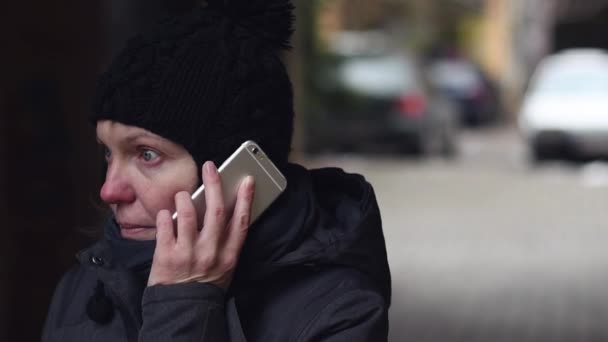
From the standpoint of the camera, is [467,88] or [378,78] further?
[467,88]

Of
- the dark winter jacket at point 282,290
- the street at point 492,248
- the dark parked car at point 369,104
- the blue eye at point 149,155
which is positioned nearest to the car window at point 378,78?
the dark parked car at point 369,104

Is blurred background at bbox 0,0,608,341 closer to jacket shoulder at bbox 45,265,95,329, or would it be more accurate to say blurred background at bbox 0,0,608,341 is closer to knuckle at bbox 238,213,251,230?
jacket shoulder at bbox 45,265,95,329

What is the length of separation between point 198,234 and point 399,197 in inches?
532

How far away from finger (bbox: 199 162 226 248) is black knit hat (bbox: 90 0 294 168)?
7 cm

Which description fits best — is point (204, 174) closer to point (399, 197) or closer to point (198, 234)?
point (198, 234)

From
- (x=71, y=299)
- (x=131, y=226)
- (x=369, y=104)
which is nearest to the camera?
(x=131, y=226)

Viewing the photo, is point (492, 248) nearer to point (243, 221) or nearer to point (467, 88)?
point (243, 221)

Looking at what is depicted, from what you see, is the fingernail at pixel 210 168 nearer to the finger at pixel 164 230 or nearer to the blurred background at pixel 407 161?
the finger at pixel 164 230

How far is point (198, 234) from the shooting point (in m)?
1.95

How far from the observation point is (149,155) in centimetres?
200

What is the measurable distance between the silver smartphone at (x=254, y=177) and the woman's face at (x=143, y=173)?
0.04 m

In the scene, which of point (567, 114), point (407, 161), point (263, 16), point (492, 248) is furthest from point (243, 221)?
point (567, 114)

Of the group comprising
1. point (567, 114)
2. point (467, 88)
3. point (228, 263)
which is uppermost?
point (228, 263)

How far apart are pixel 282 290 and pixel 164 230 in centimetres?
22
